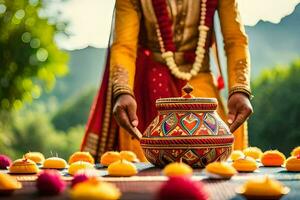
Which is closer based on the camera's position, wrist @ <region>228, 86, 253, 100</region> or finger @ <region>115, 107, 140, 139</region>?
finger @ <region>115, 107, 140, 139</region>

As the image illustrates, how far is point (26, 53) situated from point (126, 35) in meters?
17.9

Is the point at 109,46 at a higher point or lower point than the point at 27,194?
higher

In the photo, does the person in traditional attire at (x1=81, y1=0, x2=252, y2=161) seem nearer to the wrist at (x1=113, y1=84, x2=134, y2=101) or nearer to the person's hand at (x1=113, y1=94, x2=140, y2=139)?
the wrist at (x1=113, y1=84, x2=134, y2=101)

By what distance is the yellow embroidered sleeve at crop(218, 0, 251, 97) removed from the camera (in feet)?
12.3

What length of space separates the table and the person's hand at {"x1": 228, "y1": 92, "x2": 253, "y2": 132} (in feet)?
2.28

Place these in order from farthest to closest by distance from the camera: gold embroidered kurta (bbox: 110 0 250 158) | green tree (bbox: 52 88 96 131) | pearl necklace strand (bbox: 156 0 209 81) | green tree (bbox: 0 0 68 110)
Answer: green tree (bbox: 52 88 96 131) < green tree (bbox: 0 0 68 110) < pearl necklace strand (bbox: 156 0 209 81) < gold embroidered kurta (bbox: 110 0 250 158)

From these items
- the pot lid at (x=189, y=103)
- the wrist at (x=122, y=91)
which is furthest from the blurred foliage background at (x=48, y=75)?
the pot lid at (x=189, y=103)

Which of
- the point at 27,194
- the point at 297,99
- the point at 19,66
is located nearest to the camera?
the point at 27,194

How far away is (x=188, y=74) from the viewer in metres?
4.05

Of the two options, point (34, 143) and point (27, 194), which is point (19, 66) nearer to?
point (34, 143)

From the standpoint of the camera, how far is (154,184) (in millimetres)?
1938

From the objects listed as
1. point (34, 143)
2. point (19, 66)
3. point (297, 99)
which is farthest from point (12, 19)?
point (34, 143)

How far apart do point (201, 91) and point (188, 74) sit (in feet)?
0.39

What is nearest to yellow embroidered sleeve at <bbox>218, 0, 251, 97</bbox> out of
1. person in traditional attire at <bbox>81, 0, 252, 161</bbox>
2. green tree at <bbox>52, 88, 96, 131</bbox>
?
person in traditional attire at <bbox>81, 0, 252, 161</bbox>
